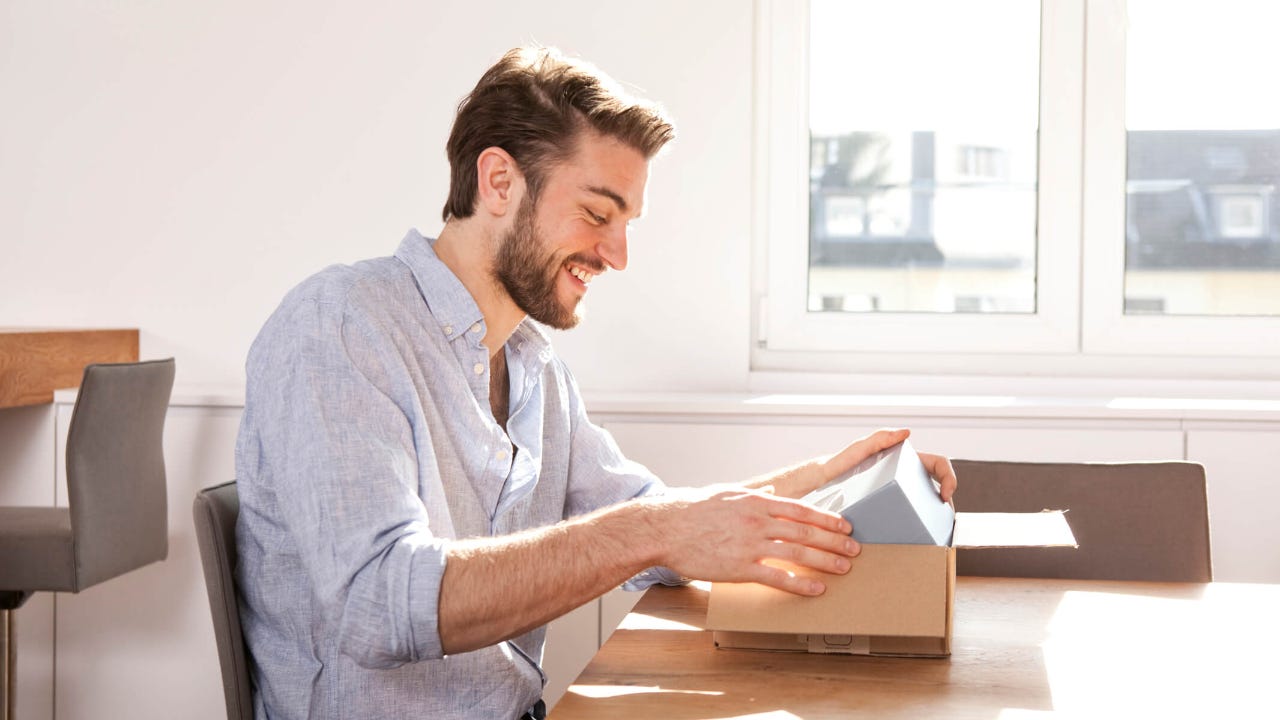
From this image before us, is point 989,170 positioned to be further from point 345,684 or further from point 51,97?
point 51,97

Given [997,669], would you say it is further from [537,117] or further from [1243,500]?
[1243,500]

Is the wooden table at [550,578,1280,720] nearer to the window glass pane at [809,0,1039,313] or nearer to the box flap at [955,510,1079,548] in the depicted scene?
the box flap at [955,510,1079,548]

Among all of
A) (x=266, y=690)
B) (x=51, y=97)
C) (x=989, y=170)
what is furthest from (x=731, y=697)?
(x=51, y=97)

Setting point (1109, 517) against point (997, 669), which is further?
point (1109, 517)

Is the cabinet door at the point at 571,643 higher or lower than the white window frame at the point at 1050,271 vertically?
lower

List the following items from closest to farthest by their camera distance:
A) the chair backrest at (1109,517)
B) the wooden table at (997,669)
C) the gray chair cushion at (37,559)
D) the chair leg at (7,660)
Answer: the wooden table at (997,669) < the chair backrest at (1109,517) < the gray chair cushion at (37,559) < the chair leg at (7,660)

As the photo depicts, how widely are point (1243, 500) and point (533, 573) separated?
1.80m

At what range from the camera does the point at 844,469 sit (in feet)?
5.26

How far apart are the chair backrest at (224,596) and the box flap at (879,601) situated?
1.84 feet

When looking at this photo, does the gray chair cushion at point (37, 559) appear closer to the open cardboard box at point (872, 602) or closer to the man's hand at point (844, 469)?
the man's hand at point (844, 469)

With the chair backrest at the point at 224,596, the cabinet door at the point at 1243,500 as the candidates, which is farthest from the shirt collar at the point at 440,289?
the cabinet door at the point at 1243,500

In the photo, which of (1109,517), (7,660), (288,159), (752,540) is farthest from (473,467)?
(288,159)

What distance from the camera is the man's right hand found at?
45.1 inches

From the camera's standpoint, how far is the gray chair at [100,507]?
2354mm
